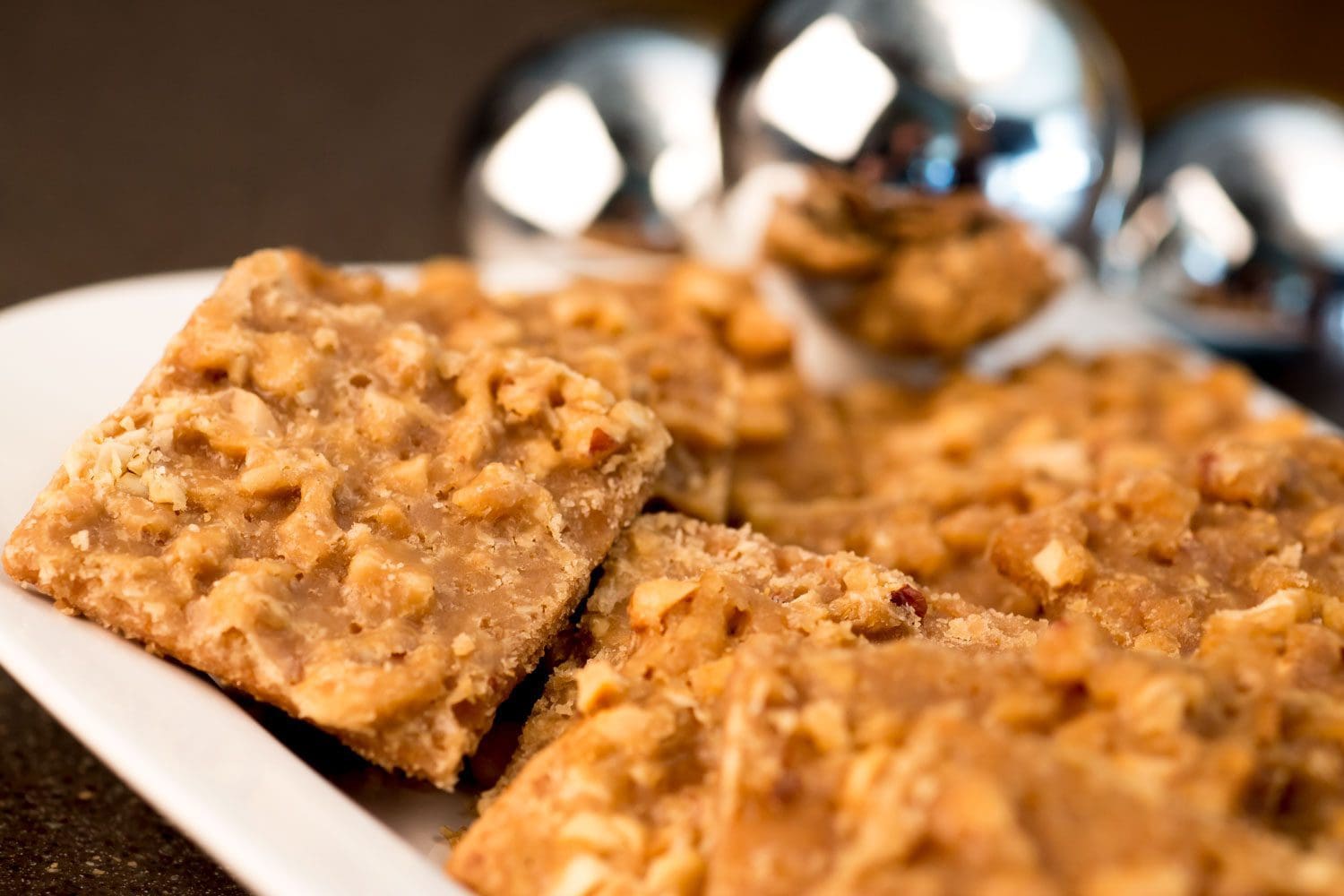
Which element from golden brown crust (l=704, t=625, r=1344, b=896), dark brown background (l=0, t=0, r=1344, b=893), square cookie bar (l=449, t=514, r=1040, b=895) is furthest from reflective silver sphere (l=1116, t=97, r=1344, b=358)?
golden brown crust (l=704, t=625, r=1344, b=896)

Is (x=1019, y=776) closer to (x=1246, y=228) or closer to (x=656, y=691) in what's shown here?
(x=656, y=691)

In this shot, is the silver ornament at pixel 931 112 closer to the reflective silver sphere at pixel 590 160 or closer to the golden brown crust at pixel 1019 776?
the reflective silver sphere at pixel 590 160

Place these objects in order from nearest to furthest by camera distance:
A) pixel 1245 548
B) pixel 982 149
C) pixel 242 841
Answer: pixel 242 841
pixel 1245 548
pixel 982 149

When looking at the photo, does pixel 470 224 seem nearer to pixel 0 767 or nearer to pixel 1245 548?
pixel 0 767

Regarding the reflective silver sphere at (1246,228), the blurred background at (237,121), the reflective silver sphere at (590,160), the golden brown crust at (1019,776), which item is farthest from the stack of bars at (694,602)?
the blurred background at (237,121)

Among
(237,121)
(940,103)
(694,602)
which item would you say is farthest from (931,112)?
(237,121)

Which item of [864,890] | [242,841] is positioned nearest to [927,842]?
[864,890]
